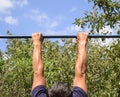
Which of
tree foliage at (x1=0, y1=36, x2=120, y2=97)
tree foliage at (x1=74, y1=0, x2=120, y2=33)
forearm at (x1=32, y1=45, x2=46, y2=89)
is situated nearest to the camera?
forearm at (x1=32, y1=45, x2=46, y2=89)

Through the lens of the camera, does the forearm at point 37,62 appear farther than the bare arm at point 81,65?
Yes

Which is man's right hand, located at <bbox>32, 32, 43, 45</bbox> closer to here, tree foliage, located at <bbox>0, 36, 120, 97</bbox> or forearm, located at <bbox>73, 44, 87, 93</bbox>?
forearm, located at <bbox>73, 44, 87, 93</bbox>

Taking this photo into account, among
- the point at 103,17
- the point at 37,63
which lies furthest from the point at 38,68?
the point at 103,17

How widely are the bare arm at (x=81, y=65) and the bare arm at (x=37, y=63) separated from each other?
0.31 metres

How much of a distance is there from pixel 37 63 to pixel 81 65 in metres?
0.41

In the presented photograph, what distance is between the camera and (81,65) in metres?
3.82

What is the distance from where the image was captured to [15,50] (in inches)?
1323

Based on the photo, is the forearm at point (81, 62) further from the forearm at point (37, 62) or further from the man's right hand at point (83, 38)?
the forearm at point (37, 62)

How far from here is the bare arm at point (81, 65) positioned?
12.0ft

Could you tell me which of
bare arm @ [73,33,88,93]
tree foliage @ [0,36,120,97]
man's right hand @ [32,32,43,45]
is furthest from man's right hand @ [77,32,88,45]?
tree foliage @ [0,36,120,97]

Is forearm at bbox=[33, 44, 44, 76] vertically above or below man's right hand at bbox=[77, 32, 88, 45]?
below

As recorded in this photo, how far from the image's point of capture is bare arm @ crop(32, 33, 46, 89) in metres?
3.67

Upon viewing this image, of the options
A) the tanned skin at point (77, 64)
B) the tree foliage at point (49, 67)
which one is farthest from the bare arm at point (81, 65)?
the tree foliage at point (49, 67)

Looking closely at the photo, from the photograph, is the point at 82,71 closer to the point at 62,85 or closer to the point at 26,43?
the point at 62,85
